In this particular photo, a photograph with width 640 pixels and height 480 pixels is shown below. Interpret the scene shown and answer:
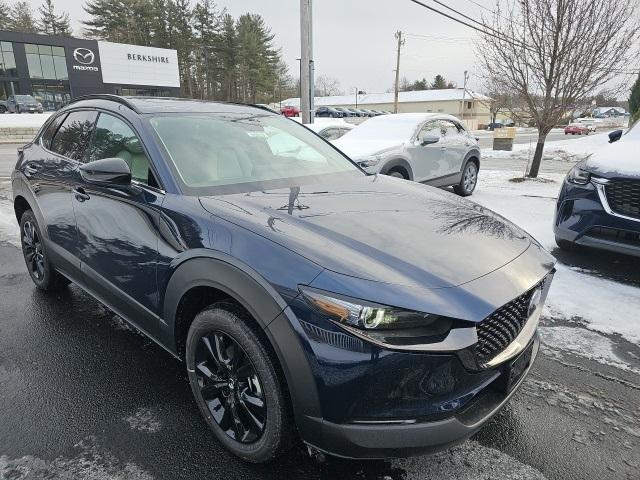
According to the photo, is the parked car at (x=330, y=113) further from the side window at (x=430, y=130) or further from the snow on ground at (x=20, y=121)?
the side window at (x=430, y=130)

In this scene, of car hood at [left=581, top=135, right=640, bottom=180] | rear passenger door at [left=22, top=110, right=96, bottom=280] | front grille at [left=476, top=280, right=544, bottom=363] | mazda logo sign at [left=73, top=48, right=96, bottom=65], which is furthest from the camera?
mazda logo sign at [left=73, top=48, right=96, bottom=65]

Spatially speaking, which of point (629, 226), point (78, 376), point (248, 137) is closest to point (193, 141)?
point (248, 137)

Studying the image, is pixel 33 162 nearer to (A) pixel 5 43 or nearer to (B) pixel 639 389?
(B) pixel 639 389

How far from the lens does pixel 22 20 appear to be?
61875 millimetres

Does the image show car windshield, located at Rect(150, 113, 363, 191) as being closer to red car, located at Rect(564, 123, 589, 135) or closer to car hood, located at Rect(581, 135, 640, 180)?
car hood, located at Rect(581, 135, 640, 180)

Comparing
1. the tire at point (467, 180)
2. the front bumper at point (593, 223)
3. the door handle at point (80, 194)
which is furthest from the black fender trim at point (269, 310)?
the tire at point (467, 180)

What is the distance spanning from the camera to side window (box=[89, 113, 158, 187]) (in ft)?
8.54

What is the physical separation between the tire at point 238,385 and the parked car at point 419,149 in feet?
16.6

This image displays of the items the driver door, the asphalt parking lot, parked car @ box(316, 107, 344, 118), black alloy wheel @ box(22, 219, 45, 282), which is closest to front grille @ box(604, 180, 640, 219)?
the asphalt parking lot

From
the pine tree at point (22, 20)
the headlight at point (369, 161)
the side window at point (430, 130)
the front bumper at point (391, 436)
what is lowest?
the front bumper at point (391, 436)

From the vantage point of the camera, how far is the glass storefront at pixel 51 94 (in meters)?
43.0

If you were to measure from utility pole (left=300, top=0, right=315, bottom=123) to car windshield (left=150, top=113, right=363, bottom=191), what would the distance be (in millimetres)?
8271

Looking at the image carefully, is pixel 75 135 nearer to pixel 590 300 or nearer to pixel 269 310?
pixel 269 310

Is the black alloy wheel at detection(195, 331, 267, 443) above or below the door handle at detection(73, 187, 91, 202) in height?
below
